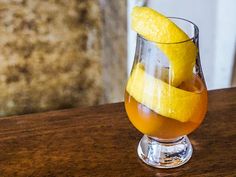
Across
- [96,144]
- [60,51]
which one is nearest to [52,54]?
[60,51]

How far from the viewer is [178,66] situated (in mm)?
683

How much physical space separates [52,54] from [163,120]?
45cm

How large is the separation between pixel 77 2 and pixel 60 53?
13 cm

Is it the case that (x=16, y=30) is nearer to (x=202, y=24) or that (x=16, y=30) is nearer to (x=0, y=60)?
(x=0, y=60)

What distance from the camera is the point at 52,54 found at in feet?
3.48

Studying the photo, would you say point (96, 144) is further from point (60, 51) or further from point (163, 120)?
point (60, 51)

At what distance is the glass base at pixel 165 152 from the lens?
758 millimetres

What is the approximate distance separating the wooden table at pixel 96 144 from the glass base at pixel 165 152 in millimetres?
11

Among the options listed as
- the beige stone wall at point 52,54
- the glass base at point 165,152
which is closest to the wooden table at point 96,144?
the glass base at point 165,152

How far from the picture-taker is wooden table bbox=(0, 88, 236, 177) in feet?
2.45

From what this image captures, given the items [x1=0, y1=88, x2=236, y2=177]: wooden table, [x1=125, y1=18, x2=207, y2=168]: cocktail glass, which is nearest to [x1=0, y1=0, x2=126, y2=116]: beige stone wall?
[x1=0, y1=88, x2=236, y2=177]: wooden table

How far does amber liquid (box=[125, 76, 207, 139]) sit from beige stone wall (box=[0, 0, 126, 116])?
0.39m

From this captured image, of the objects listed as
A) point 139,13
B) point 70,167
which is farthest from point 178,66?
point 70,167

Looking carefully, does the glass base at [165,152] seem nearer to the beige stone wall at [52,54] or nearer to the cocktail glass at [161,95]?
the cocktail glass at [161,95]
